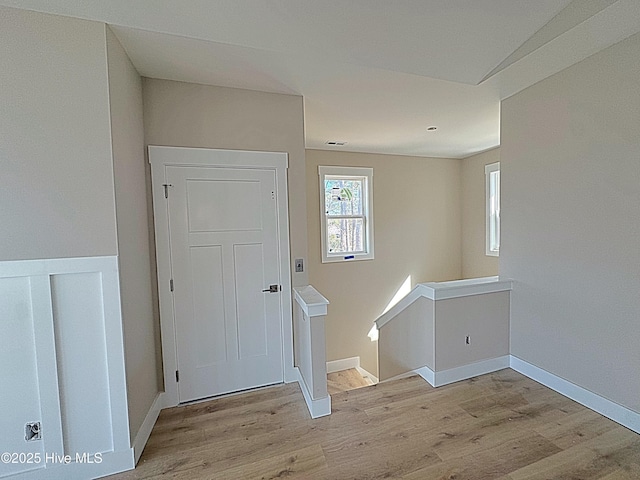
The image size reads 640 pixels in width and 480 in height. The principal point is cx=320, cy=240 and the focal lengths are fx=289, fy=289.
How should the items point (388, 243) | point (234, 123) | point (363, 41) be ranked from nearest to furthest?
point (363, 41) < point (234, 123) < point (388, 243)

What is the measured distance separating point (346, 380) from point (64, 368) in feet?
12.0

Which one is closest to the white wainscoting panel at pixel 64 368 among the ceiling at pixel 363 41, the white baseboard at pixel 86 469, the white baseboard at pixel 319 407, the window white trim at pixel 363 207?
the white baseboard at pixel 86 469

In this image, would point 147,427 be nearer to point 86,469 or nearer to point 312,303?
point 86,469

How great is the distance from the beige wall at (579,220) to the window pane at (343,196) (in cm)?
229

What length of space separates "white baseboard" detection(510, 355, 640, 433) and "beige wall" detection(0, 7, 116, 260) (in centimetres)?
352

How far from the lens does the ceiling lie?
5.58ft

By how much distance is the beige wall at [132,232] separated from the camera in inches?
69.8

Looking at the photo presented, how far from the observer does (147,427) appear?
2.05 m

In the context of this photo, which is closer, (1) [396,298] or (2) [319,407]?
(2) [319,407]

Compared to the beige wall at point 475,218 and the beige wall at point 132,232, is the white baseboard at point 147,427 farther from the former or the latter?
the beige wall at point 475,218

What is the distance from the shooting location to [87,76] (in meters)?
1.63

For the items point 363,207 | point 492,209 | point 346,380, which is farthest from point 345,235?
point 492,209

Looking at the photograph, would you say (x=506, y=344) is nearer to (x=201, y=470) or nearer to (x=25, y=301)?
(x=201, y=470)

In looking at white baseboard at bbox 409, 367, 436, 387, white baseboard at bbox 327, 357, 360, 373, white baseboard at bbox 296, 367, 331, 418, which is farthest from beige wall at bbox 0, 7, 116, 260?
white baseboard at bbox 327, 357, 360, 373
